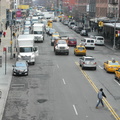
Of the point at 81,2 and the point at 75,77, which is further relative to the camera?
the point at 81,2

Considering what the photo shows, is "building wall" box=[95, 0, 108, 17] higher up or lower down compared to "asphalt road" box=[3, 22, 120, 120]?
higher up

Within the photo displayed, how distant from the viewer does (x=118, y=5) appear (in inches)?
3568

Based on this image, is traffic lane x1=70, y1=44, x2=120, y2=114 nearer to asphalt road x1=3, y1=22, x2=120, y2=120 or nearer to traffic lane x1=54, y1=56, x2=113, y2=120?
asphalt road x1=3, y1=22, x2=120, y2=120

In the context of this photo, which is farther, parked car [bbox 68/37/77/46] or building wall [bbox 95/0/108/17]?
building wall [bbox 95/0/108/17]

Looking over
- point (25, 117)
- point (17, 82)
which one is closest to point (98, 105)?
point (25, 117)

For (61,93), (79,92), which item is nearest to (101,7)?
(79,92)

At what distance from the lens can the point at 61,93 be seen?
31.5 m

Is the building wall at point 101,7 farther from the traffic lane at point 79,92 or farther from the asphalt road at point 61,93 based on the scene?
the traffic lane at point 79,92

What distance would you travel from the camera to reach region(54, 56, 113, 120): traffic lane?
25.7 meters

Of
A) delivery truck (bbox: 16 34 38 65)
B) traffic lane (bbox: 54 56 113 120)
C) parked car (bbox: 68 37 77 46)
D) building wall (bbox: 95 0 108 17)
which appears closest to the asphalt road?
traffic lane (bbox: 54 56 113 120)

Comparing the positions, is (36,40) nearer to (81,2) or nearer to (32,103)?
(32,103)

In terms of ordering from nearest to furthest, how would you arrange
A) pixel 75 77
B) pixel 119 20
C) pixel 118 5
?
pixel 75 77, pixel 119 20, pixel 118 5

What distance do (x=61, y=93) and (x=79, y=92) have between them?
4.88 ft

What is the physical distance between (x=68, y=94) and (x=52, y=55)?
940 inches
